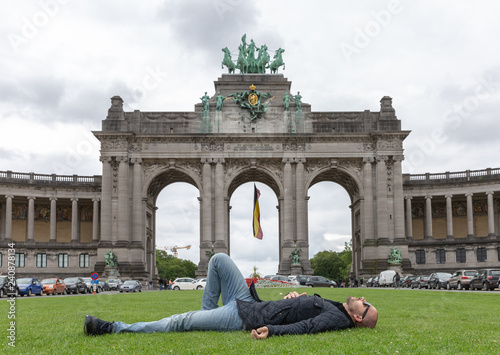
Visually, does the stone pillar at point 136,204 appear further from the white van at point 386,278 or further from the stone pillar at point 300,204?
the white van at point 386,278

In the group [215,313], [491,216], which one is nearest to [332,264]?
[491,216]

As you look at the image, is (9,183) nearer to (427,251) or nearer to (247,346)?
(427,251)

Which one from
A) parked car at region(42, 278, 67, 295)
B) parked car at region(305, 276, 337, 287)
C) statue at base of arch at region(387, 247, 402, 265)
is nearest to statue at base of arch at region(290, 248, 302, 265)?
parked car at region(305, 276, 337, 287)

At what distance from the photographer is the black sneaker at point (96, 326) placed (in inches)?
425

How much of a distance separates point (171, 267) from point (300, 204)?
326ft

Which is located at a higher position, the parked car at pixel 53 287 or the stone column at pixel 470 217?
the stone column at pixel 470 217

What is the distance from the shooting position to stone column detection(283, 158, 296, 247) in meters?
80.0

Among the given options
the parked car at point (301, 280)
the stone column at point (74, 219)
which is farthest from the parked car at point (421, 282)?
the stone column at point (74, 219)

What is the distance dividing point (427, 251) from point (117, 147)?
47.6 meters

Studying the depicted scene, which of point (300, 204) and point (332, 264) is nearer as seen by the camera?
point (300, 204)

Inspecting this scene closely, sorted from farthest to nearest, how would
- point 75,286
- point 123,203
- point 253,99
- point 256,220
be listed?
1. point 253,99
2. point 123,203
3. point 256,220
4. point 75,286

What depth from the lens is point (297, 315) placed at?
10836 mm

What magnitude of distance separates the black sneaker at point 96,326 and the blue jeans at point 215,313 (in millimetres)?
138

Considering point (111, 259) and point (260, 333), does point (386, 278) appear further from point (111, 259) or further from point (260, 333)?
point (260, 333)
